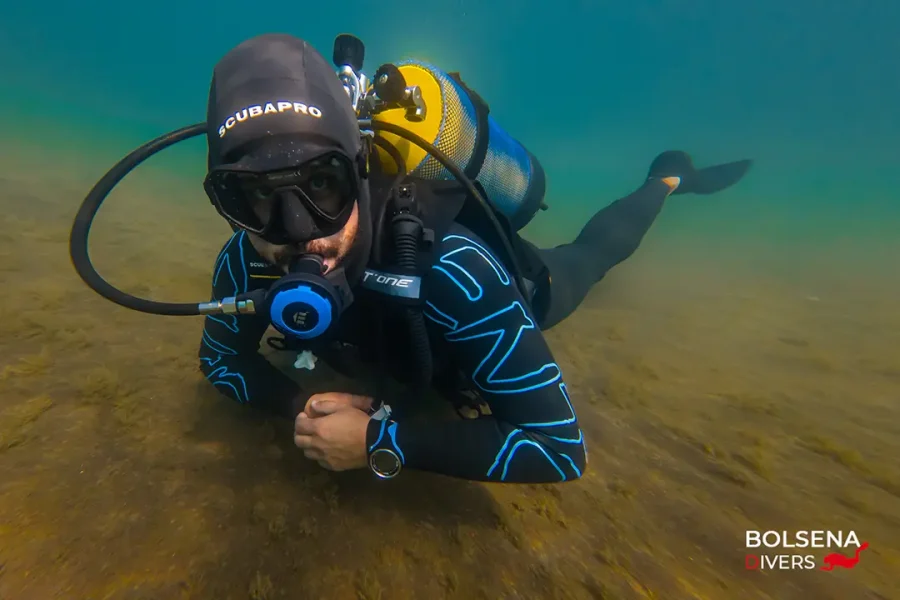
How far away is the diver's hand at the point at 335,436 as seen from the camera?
197 centimetres

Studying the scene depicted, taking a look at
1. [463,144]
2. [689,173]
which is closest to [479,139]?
[463,144]

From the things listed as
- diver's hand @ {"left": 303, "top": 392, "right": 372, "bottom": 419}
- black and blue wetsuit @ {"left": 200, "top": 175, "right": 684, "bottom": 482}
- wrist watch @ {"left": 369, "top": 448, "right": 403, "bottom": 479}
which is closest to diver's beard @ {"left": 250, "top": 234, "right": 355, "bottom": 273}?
black and blue wetsuit @ {"left": 200, "top": 175, "right": 684, "bottom": 482}

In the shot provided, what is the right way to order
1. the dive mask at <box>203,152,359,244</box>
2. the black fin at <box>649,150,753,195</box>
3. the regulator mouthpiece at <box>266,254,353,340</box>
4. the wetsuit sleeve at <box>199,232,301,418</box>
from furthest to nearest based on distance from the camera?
1. the black fin at <box>649,150,753,195</box>
2. the wetsuit sleeve at <box>199,232,301,418</box>
3. the dive mask at <box>203,152,359,244</box>
4. the regulator mouthpiece at <box>266,254,353,340</box>

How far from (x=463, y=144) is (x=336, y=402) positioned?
172 centimetres

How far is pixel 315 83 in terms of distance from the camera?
1.86 metres

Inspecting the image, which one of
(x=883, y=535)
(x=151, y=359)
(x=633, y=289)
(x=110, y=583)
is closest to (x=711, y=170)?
(x=633, y=289)

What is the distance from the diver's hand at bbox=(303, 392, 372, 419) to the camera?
2060 mm

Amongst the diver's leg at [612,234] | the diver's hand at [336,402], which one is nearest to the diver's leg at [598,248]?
the diver's leg at [612,234]

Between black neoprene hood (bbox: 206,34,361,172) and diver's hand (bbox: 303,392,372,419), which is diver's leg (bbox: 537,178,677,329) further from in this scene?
black neoprene hood (bbox: 206,34,361,172)

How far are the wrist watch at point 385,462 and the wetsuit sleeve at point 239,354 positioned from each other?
676mm

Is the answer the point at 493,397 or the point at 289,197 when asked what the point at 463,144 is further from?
the point at 493,397

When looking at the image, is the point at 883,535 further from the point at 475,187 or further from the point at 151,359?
the point at 151,359

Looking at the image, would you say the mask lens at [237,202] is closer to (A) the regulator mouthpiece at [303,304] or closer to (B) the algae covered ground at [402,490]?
(A) the regulator mouthpiece at [303,304]

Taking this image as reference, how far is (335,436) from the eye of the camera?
1.96m
